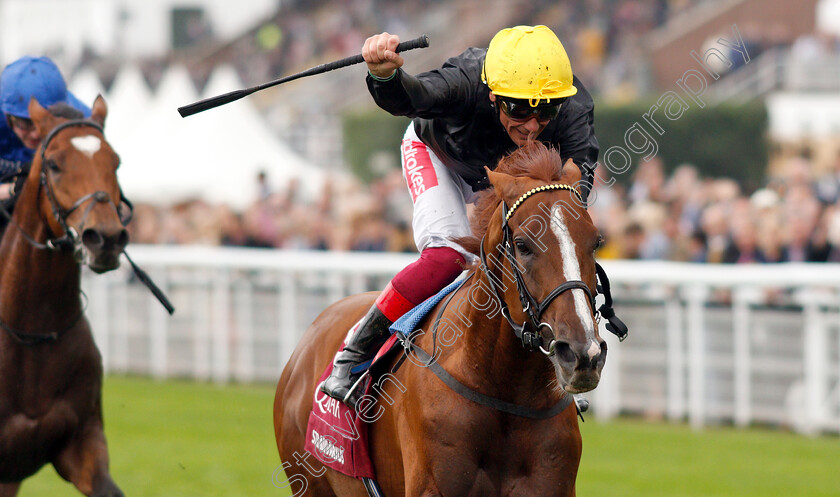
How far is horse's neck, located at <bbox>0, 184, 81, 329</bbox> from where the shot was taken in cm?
523

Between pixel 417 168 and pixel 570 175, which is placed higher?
pixel 570 175

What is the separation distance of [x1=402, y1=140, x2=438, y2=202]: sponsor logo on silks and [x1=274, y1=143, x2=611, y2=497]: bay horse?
0.46 m

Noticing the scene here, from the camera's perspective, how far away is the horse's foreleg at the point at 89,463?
5.01m

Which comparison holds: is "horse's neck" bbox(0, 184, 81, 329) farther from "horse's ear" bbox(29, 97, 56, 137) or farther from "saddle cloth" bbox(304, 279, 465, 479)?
"saddle cloth" bbox(304, 279, 465, 479)

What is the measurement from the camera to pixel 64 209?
5039 millimetres

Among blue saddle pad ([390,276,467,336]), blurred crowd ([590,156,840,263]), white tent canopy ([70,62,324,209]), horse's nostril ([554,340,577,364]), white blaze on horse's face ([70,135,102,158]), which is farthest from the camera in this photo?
white tent canopy ([70,62,324,209])

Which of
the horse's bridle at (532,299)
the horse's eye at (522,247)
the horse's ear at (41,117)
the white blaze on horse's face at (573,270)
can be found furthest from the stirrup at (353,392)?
the horse's ear at (41,117)

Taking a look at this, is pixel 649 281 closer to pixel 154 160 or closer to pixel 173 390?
pixel 173 390

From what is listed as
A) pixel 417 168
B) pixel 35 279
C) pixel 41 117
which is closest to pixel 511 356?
pixel 417 168

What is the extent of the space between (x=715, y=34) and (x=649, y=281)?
1531cm

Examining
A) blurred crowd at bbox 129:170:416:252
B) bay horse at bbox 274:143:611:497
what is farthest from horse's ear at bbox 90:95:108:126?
blurred crowd at bbox 129:170:416:252

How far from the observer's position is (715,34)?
23.5 metres

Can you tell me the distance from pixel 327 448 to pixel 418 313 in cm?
72

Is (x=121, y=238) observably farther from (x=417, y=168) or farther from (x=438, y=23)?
(x=438, y=23)
